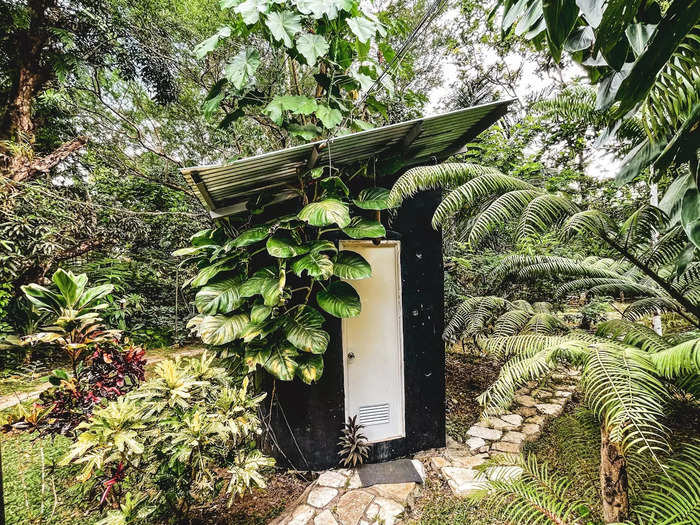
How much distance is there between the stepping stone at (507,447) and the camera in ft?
9.32

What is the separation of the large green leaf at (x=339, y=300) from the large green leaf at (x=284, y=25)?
192 cm

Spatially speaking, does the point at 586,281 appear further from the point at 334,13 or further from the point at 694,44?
the point at 334,13

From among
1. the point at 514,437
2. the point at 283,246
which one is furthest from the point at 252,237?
the point at 514,437

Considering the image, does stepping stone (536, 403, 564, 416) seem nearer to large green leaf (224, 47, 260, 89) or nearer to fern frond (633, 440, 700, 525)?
fern frond (633, 440, 700, 525)

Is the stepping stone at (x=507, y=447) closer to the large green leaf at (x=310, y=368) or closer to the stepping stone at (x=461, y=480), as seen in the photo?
the stepping stone at (x=461, y=480)

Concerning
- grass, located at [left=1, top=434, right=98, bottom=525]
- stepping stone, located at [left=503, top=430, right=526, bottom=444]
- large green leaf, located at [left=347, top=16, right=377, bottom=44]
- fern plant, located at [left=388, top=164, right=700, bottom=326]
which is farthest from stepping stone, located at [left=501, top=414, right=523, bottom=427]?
large green leaf, located at [left=347, top=16, right=377, bottom=44]

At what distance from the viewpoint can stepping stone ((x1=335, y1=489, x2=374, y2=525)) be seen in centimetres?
203

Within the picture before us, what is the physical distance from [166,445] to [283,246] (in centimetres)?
137

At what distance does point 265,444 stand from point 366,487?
1007 millimetres

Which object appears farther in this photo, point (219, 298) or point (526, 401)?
point (526, 401)

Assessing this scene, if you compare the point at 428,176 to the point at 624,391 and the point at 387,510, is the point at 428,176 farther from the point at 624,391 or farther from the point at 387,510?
the point at 387,510

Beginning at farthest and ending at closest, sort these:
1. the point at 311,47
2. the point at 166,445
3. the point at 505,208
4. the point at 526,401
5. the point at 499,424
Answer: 1. the point at 526,401
2. the point at 499,424
3. the point at 311,47
4. the point at 505,208
5. the point at 166,445

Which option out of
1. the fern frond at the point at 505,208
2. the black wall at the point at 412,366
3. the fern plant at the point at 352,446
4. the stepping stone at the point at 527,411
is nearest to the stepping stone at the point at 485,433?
the black wall at the point at 412,366

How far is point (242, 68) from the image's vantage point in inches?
101
